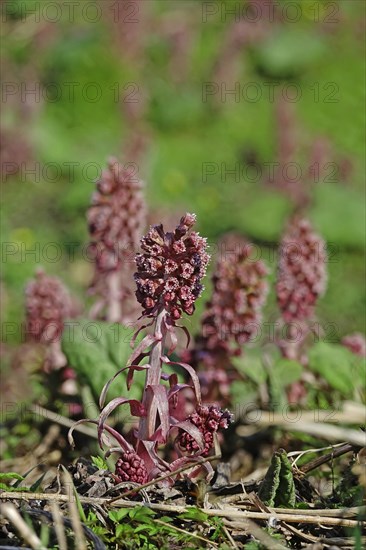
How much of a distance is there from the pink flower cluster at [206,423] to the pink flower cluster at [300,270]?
38.6 inches

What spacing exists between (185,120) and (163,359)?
23.4ft

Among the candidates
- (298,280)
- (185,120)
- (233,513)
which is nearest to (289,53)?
(185,120)

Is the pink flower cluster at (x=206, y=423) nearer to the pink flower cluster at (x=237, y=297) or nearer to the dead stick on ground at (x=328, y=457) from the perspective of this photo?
the dead stick on ground at (x=328, y=457)

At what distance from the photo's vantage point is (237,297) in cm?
267

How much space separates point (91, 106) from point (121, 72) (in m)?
0.82

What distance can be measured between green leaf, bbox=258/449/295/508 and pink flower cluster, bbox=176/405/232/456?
0.48 ft

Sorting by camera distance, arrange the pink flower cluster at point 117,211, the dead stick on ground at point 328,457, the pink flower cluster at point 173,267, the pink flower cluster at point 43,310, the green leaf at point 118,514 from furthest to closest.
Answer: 1. the pink flower cluster at point 43,310
2. the pink flower cluster at point 117,211
3. the dead stick on ground at point 328,457
4. the pink flower cluster at point 173,267
5. the green leaf at point 118,514

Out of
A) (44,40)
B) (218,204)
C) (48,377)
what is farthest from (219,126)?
(48,377)

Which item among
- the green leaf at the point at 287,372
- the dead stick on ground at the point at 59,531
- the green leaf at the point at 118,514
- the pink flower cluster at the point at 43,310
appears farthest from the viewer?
the pink flower cluster at the point at 43,310

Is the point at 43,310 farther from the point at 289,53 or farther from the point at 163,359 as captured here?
the point at 289,53

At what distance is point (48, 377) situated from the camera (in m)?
2.97

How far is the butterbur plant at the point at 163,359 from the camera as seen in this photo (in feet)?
6.23

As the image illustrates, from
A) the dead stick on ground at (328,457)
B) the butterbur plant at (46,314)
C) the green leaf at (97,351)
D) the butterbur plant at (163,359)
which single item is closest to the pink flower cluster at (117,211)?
the butterbur plant at (46,314)

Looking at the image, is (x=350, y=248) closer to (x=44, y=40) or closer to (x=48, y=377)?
(x=48, y=377)
